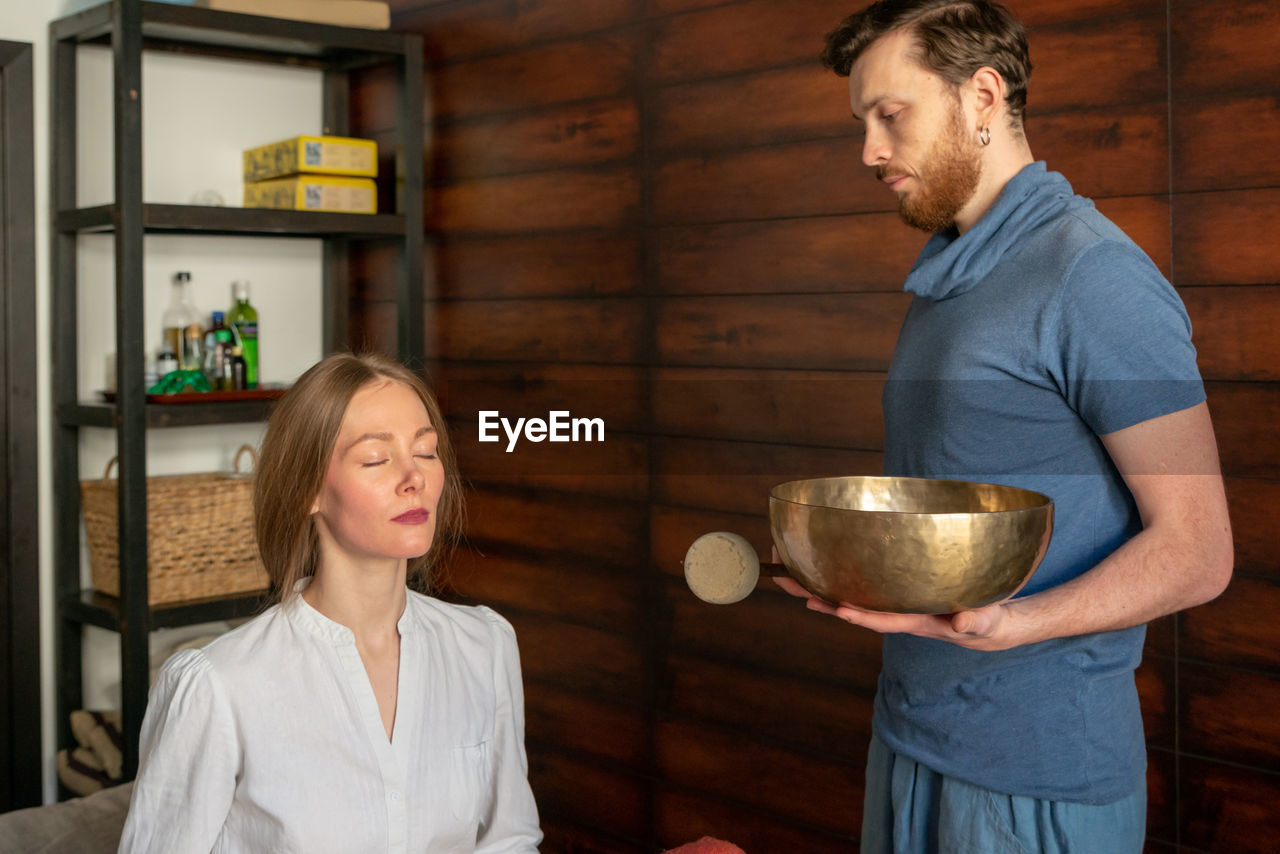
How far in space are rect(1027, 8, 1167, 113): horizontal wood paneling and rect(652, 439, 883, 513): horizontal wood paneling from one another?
2.14ft

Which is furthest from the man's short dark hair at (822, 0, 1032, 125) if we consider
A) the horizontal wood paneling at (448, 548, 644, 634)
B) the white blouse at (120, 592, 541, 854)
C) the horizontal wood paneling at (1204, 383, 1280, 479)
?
the horizontal wood paneling at (448, 548, 644, 634)

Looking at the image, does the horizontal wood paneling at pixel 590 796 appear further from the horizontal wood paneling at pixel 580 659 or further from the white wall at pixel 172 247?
the white wall at pixel 172 247

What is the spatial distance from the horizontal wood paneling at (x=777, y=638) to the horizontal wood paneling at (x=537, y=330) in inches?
19.7

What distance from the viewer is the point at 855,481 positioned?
51.7 inches

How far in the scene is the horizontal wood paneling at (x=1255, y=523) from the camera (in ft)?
5.67

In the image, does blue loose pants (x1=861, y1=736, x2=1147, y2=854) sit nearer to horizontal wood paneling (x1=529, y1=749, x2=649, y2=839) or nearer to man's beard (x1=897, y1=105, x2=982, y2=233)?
man's beard (x1=897, y1=105, x2=982, y2=233)

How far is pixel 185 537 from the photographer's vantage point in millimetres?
2646

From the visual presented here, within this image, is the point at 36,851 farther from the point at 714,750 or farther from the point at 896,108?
the point at 896,108

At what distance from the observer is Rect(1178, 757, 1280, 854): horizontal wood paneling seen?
175 centimetres

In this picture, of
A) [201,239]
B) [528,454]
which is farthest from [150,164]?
[528,454]

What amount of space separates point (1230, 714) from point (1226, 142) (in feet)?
2.65

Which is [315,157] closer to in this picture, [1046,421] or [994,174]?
[994,174]

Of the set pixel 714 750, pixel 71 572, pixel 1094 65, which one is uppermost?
pixel 1094 65

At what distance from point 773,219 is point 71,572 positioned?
170 centimetres
